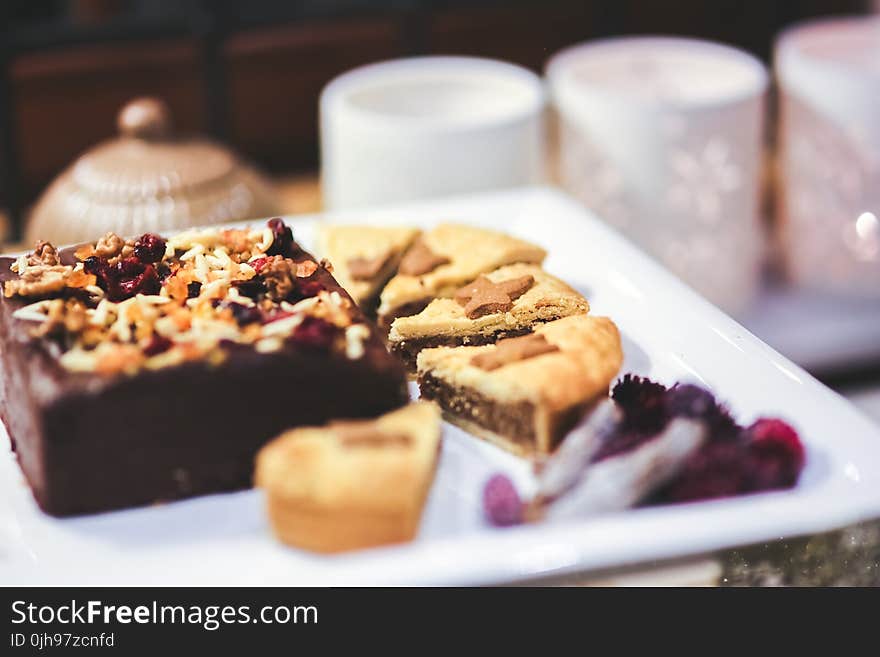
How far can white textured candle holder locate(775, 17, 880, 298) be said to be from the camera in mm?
1852

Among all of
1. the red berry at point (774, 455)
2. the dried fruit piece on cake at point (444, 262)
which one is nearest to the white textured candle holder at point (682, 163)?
the dried fruit piece on cake at point (444, 262)

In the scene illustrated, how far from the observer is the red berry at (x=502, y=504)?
3.56 feet

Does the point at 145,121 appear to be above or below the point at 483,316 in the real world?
above

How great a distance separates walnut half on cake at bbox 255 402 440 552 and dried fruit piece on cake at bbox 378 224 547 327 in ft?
1.35

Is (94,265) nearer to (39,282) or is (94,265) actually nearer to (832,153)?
(39,282)

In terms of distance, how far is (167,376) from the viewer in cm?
114

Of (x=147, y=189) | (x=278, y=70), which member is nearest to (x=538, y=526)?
(x=147, y=189)

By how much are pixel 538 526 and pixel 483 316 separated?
0.43 meters

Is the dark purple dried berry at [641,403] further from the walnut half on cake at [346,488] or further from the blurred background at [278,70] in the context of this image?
the blurred background at [278,70]

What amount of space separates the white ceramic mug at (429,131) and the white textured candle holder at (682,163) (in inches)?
3.1
